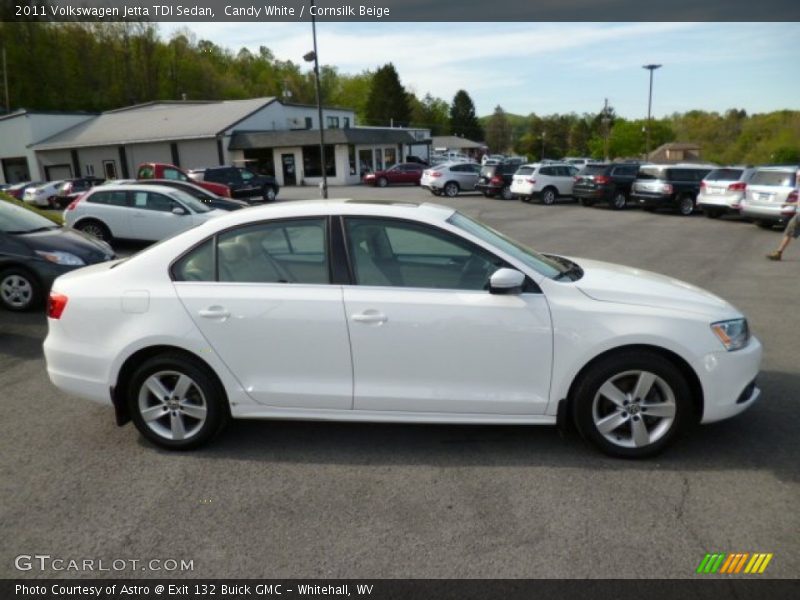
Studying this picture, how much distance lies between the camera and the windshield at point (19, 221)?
808cm

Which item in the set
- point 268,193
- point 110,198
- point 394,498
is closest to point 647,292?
point 394,498

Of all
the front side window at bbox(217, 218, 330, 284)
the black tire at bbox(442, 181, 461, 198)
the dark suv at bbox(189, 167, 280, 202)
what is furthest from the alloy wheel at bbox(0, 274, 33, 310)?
the black tire at bbox(442, 181, 461, 198)

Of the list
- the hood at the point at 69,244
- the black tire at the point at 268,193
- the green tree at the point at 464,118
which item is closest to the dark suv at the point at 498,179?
the black tire at the point at 268,193

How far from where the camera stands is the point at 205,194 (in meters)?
15.3

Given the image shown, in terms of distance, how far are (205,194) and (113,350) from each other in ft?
40.3

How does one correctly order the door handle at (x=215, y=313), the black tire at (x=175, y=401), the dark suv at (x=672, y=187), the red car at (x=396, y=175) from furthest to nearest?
the red car at (x=396, y=175)
the dark suv at (x=672, y=187)
the black tire at (x=175, y=401)
the door handle at (x=215, y=313)

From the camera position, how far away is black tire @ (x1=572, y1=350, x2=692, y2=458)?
359 cm

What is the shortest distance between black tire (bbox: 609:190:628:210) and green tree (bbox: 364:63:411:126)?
233 ft

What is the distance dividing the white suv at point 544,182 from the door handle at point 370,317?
2237 centimetres

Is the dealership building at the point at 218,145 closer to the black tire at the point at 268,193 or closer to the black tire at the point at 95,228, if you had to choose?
the black tire at the point at 268,193

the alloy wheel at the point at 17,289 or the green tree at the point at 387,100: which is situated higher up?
the green tree at the point at 387,100

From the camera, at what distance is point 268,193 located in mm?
28297

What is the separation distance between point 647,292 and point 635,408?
2.44 feet
